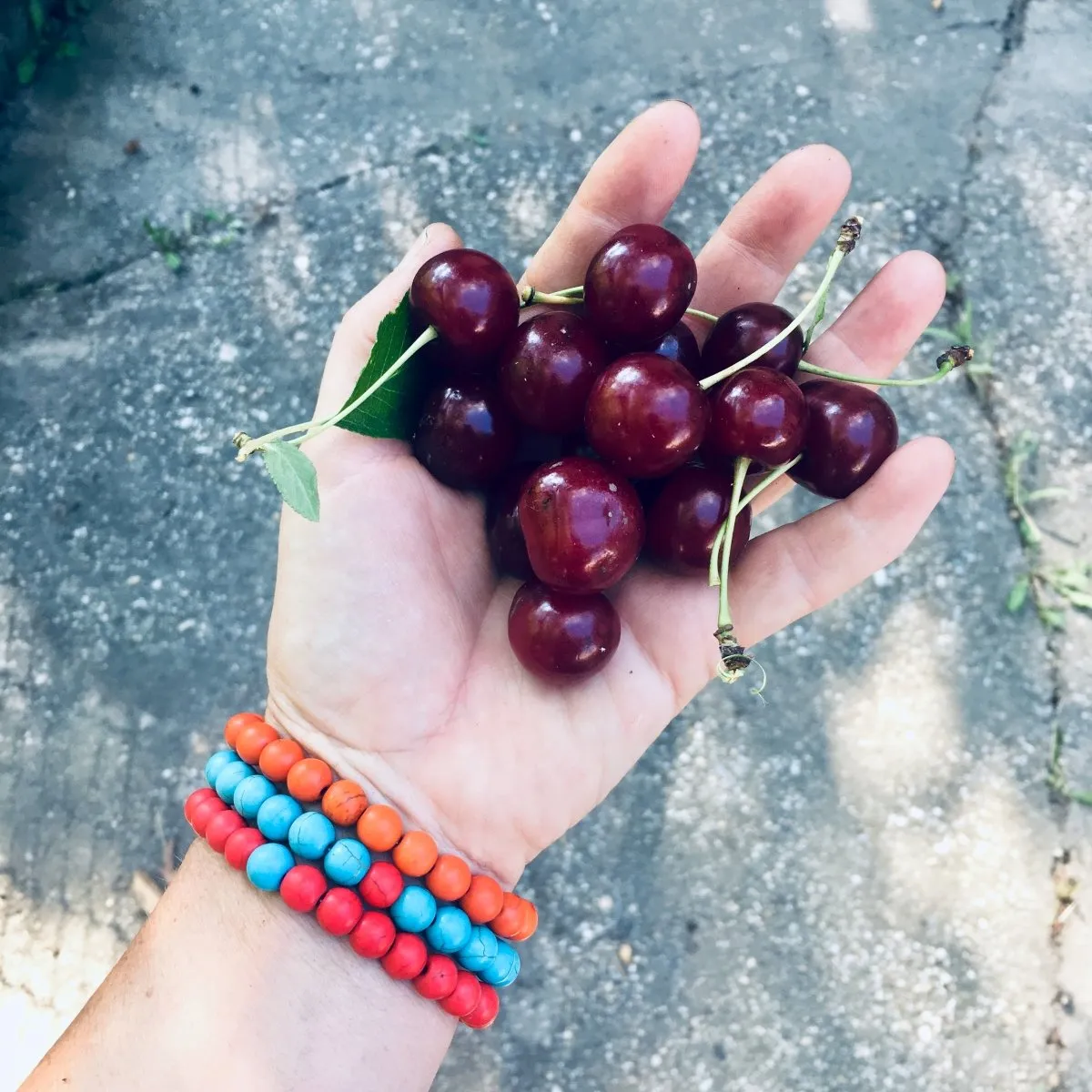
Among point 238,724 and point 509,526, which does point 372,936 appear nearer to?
point 238,724

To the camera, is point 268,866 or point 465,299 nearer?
point 268,866

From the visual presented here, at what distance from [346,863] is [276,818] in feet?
0.52

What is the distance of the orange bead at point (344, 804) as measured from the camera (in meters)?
2.02

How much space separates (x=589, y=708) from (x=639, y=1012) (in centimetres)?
118

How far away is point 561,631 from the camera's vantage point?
2.06m

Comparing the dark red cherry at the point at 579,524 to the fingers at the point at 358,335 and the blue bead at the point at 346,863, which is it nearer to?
the fingers at the point at 358,335

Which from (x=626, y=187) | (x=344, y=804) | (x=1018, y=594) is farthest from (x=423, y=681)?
(x=1018, y=594)

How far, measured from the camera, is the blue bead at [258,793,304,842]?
2.02 meters

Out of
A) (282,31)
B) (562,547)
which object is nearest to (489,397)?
(562,547)

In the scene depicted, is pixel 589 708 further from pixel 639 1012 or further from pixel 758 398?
pixel 639 1012

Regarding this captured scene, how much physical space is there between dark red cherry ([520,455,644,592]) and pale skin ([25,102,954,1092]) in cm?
26

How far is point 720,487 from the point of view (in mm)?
2145

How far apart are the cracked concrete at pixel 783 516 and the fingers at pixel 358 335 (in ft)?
4.05

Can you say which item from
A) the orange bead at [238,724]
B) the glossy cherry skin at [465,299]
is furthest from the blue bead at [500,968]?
the glossy cherry skin at [465,299]
